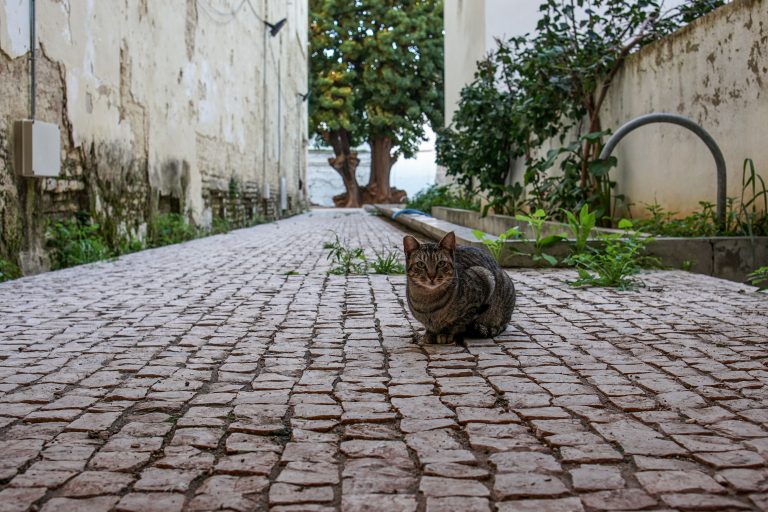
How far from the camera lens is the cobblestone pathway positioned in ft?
6.03

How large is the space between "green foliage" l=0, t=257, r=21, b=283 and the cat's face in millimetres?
3415

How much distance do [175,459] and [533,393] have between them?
118 centimetres

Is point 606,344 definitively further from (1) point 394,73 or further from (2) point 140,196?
(1) point 394,73

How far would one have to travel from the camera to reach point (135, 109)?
8688 mm

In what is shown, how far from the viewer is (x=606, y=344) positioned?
11.4ft

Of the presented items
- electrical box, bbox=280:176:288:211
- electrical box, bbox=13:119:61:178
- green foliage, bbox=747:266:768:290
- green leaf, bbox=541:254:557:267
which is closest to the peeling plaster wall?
green foliage, bbox=747:266:768:290

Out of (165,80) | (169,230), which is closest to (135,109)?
(165,80)

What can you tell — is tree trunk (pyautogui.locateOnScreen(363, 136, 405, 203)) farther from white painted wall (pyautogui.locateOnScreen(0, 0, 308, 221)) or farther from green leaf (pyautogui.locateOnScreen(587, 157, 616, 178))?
green leaf (pyautogui.locateOnScreen(587, 157, 616, 178))

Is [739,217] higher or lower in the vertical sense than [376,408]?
higher

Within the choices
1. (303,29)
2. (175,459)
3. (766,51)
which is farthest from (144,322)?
(303,29)

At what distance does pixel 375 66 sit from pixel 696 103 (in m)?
24.8

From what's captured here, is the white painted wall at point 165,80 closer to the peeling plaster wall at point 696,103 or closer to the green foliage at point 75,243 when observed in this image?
the green foliage at point 75,243

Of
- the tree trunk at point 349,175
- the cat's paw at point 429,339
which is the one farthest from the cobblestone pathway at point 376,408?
the tree trunk at point 349,175

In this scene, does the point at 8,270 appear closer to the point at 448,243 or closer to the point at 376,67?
the point at 448,243
